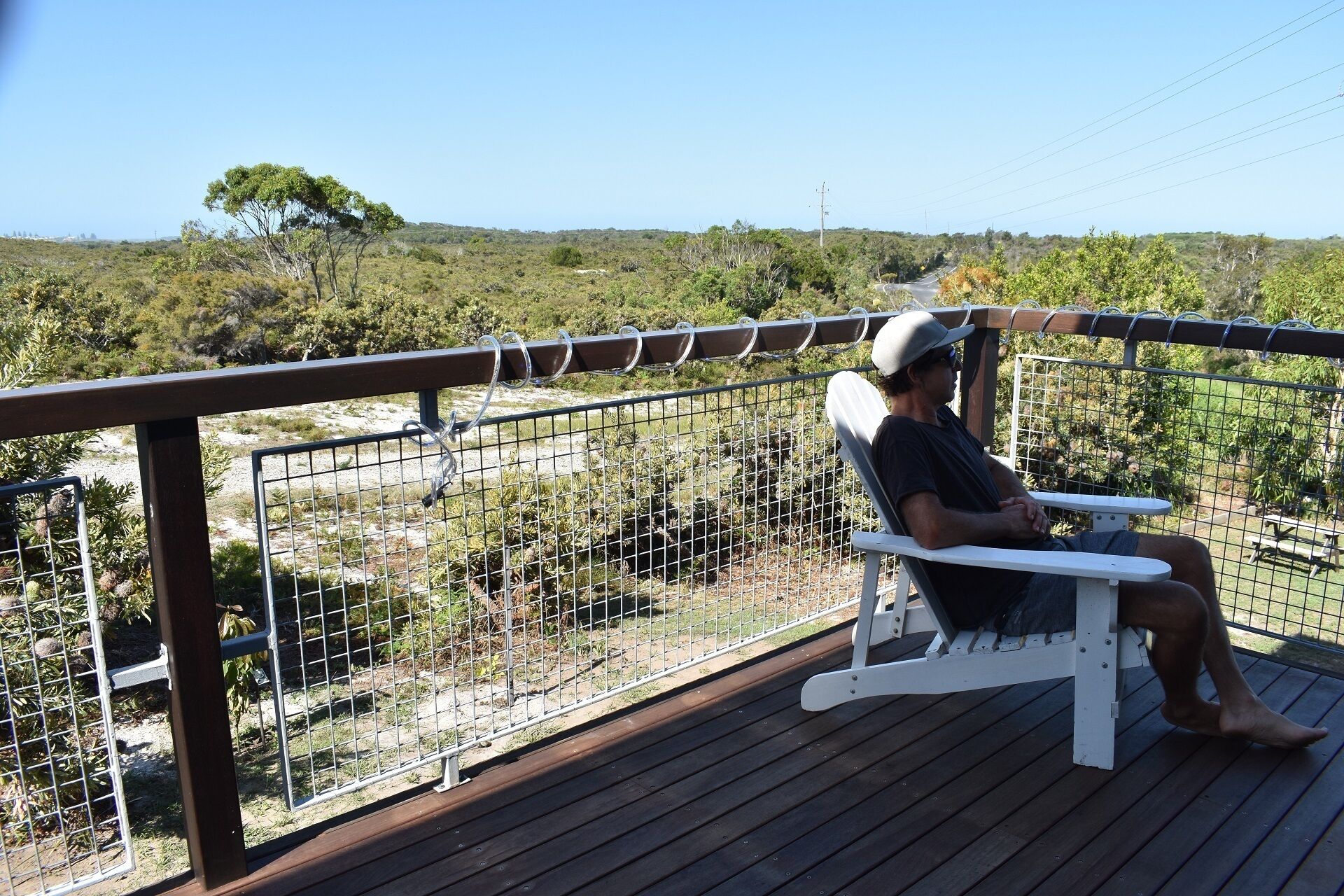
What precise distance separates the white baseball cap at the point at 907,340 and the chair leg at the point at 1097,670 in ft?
2.18

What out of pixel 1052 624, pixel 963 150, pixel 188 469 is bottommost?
pixel 1052 624

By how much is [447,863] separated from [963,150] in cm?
7852

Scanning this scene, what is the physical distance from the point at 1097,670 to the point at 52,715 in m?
3.13

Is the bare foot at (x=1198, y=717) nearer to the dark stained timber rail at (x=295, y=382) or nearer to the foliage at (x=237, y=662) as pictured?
the dark stained timber rail at (x=295, y=382)

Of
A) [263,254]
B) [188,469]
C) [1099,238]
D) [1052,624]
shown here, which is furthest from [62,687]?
[263,254]

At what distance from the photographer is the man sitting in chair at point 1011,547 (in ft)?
7.00

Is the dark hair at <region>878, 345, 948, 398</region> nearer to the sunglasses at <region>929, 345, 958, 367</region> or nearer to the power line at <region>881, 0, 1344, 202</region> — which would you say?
the sunglasses at <region>929, 345, 958, 367</region>

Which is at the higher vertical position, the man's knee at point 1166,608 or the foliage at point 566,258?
the foliage at point 566,258

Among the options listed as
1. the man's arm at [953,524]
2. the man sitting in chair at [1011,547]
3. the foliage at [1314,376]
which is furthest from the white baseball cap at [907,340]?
the foliage at [1314,376]

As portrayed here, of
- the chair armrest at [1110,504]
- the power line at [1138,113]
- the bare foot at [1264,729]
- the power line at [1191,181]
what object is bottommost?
the bare foot at [1264,729]

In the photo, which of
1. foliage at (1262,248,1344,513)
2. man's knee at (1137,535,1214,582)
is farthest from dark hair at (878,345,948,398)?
foliage at (1262,248,1344,513)

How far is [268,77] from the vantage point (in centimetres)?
5725

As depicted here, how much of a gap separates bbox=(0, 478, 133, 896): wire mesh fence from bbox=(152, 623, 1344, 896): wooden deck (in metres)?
0.51

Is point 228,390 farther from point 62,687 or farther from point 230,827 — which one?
point 62,687
